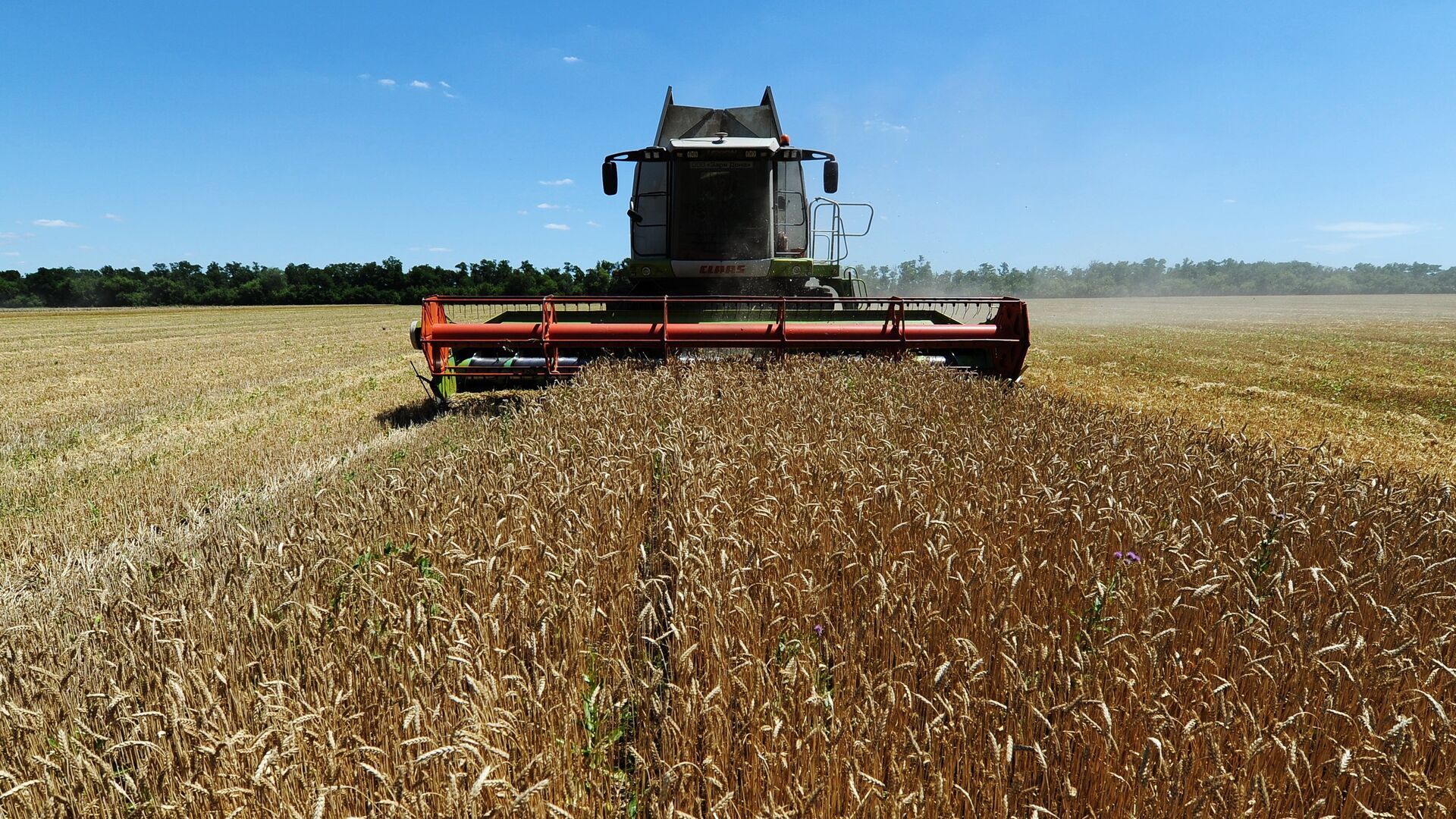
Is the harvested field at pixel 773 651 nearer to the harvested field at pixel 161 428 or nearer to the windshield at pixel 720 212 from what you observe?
the harvested field at pixel 161 428

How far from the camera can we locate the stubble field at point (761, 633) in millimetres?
1422

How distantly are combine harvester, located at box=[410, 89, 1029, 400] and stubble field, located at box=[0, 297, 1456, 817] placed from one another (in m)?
3.33

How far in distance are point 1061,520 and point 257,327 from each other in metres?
32.1

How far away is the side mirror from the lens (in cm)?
889

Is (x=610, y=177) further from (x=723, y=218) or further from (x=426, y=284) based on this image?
(x=426, y=284)

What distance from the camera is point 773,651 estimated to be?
191 centimetres

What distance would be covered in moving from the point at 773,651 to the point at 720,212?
801 cm

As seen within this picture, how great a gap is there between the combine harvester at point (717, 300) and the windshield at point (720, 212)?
0.01 metres

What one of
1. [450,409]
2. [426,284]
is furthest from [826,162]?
[426,284]

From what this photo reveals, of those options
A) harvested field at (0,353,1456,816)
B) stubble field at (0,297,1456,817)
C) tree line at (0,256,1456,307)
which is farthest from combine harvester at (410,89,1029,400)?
tree line at (0,256,1456,307)

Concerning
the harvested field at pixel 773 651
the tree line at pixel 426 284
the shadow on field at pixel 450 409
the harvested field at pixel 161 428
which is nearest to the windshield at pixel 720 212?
the shadow on field at pixel 450 409

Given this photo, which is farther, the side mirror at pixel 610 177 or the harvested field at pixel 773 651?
the side mirror at pixel 610 177

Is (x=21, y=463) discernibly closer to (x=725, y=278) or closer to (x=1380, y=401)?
(x=725, y=278)

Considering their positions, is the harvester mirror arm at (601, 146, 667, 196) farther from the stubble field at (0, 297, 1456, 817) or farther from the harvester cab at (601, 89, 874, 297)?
the stubble field at (0, 297, 1456, 817)
